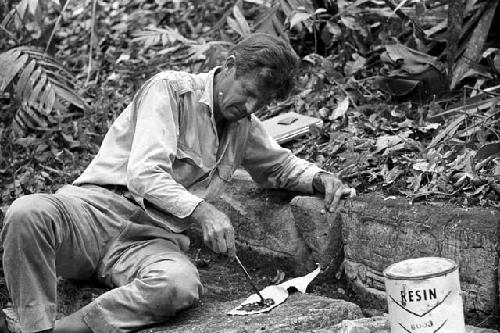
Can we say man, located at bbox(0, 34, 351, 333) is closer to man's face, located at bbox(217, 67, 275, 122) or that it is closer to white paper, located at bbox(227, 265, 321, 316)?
man's face, located at bbox(217, 67, 275, 122)

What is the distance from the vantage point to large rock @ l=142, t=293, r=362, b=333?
3.44m

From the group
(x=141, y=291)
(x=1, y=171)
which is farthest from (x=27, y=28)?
(x=141, y=291)

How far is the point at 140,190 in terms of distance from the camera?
3646 millimetres

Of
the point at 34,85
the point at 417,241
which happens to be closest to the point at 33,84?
the point at 34,85

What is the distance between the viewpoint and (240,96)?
148 inches

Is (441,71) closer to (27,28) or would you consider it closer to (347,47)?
(347,47)

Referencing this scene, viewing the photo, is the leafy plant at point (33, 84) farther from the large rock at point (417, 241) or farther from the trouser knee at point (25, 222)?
the large rock at point (417, 241)

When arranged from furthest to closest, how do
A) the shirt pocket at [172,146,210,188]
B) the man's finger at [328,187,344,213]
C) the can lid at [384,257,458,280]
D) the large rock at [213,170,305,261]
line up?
the large rock at [213,170,305,261]
the man's finger at [328,187,344,213]
the shirt pocket at [172,146,210,188]
the can lid at [384,257,458,280]

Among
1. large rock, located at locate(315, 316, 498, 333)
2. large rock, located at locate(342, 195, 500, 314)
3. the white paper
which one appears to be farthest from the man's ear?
large rock, located at locate(315, 316, 498, 333)

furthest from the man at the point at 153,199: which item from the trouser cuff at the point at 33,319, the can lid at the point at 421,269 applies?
the can lid at the point at 421,269

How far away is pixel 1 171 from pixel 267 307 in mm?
2590

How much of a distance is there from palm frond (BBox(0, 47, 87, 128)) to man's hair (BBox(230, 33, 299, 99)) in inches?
80.9

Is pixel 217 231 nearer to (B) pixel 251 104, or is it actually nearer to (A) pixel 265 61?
(B) pixel 251 104

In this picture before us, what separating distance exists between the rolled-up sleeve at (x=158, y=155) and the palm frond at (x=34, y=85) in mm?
1808
